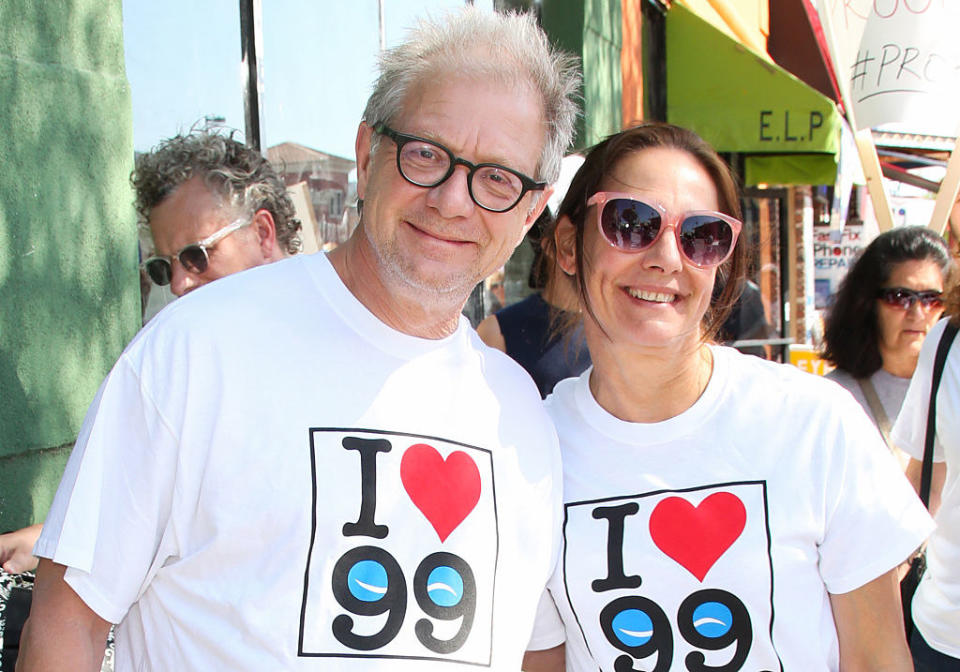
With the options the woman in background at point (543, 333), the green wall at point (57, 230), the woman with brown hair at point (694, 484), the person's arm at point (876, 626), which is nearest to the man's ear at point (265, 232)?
the green wall at point (57, 230)

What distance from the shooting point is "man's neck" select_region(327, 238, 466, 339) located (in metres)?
1.80

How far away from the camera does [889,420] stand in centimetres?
354

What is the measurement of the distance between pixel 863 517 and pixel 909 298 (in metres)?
2.27

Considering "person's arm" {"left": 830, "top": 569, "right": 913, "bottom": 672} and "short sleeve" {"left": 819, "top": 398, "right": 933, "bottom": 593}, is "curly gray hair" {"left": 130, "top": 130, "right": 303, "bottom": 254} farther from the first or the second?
"person's arm" {"left": 830, "top": 569, "right": 913, "bottom": 672}

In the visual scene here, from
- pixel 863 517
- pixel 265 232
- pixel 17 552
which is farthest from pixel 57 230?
pixel 863 517

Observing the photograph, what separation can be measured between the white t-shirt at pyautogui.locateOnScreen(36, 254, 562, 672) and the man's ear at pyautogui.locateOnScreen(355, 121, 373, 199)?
26 centimetres

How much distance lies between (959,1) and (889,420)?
242cm

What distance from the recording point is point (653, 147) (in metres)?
2.00

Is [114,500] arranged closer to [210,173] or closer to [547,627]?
[547,627]

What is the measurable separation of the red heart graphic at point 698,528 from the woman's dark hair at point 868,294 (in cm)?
216

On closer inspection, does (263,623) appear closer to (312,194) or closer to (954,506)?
(954,506)

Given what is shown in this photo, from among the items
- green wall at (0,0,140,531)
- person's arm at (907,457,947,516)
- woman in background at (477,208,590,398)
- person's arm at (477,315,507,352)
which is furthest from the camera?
person's arm at (477,315,507,352)

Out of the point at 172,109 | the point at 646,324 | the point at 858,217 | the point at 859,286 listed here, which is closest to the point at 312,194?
the point at 172,109

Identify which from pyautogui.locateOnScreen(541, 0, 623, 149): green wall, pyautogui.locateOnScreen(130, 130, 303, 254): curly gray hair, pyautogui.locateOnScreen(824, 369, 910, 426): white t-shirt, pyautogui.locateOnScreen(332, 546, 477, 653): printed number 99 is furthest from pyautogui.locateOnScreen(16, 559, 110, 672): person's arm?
pyautogui.locateOnScreen(541, 0, 623, 149): green wall
